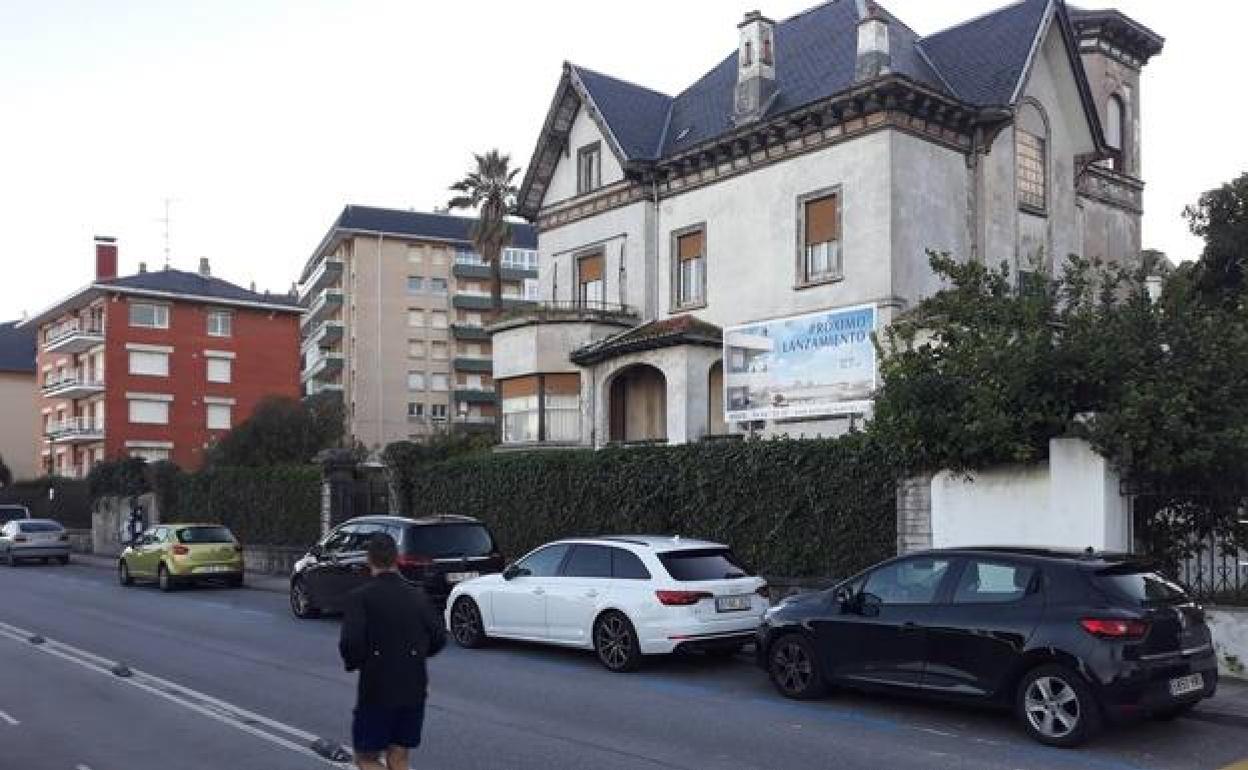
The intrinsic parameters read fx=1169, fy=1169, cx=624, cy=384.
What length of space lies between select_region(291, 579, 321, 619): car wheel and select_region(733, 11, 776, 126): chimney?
14408 mm

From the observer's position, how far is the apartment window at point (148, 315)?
6131 centimetres

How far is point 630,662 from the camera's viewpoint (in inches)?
494

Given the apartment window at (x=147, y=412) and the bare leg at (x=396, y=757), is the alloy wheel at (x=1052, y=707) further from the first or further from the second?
the apartment window at (x=147, y=412)

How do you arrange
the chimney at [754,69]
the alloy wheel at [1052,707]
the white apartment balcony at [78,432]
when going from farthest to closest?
1. the white apartment balcony at [78,432]
2. the chimney at [754,69]
3. the alloy wheel at [1052,707]

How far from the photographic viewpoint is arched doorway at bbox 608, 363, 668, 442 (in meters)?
28.4

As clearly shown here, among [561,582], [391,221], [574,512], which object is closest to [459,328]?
[391,221]

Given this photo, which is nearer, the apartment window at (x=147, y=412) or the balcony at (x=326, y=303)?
the apartment window at (x=147, y=412)

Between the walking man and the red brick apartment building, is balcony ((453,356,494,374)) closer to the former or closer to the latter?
the red brick apartment building

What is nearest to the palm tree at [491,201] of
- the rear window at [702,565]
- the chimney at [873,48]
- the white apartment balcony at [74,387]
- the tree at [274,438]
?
the tree at [274,438]

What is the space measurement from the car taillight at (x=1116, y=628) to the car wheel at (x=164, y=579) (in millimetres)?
20534

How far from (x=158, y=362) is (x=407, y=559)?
50.2m

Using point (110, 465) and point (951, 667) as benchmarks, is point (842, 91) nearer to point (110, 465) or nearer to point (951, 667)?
point (951, 667)

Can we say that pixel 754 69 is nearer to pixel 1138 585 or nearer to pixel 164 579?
pixel 164 579

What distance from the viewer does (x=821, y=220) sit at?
987 inches
